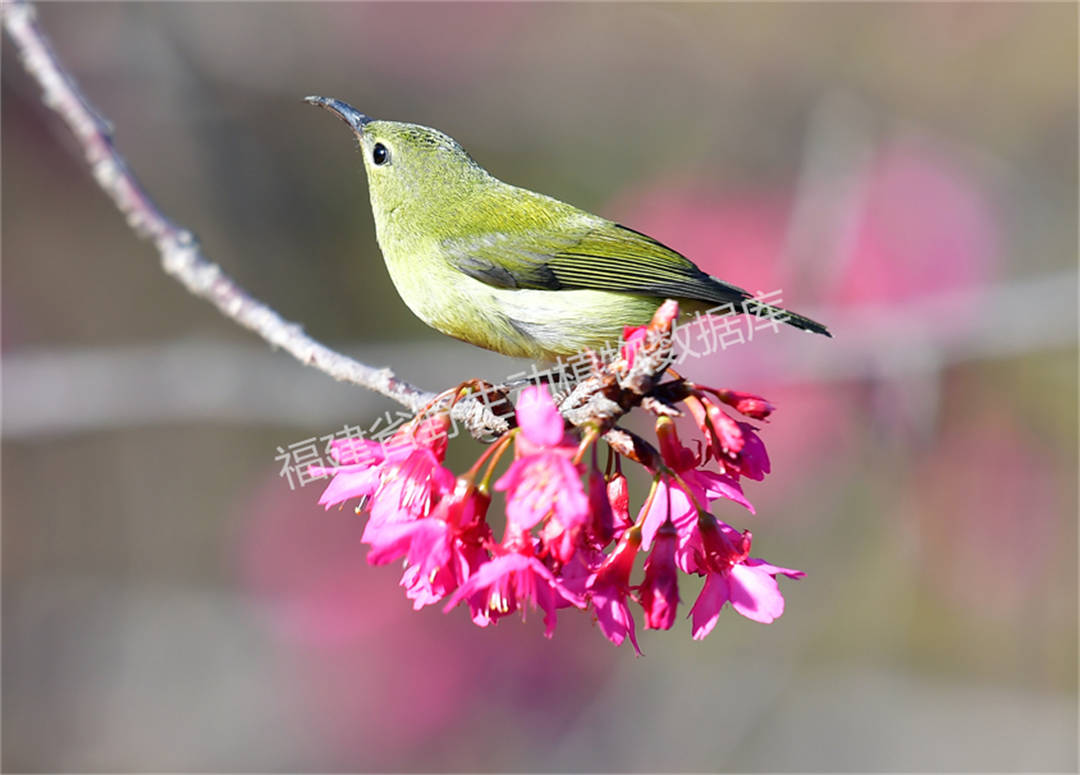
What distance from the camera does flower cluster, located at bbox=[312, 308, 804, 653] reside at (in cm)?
164

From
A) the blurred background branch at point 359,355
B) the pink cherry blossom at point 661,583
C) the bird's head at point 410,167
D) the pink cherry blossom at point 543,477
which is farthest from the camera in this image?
the blurred background branch at point 359,355

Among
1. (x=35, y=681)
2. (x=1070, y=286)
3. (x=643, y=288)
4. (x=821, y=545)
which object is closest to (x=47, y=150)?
(x=35, y=681)

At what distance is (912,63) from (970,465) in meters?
3.36

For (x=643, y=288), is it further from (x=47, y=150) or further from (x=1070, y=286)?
(x=47, y=150)

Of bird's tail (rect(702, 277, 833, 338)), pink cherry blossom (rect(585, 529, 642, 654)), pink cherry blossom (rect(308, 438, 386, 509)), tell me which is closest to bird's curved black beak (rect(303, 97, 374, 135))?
bird's tail (rect(702, 277, 833, 338))

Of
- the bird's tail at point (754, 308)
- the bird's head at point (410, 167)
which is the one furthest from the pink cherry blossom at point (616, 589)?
the bird's head at point (410, 167)

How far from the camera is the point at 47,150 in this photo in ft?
20.4

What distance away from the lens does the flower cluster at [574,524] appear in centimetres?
164

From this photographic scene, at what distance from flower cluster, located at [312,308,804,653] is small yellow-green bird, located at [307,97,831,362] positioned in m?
0.93

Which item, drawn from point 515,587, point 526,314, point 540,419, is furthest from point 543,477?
point 526,314

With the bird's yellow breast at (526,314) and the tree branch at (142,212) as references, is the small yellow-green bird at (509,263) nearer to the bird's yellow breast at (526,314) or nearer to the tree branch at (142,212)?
the bird's yellow breast at (526,314)

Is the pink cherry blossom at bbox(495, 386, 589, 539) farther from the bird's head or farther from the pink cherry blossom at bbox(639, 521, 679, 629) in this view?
the bird's head

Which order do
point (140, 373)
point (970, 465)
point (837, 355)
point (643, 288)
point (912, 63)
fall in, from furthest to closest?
point (912, 63)
point (970, 465)
point (837, 355)
point (140, 373)
point (643, 288)

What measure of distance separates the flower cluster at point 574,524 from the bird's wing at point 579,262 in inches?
39.7
